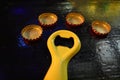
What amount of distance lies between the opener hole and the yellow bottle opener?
0.03 m

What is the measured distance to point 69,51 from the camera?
1.27 m

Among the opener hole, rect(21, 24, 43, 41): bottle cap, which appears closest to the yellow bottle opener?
the opener hole

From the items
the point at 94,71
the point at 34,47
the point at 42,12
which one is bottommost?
the point at 94,71

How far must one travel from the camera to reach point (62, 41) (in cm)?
137

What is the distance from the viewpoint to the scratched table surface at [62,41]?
4.05ft

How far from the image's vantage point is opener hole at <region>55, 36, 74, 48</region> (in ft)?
4.42

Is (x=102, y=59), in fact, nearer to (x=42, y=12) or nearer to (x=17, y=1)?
(x=42, y=12)

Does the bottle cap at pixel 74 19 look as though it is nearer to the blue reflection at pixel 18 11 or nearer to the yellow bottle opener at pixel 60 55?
the yellow bottle opener at pixel 60 55

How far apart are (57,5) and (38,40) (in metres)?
0.40

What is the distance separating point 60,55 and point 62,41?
15 centimetres

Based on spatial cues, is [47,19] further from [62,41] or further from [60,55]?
[60,55]

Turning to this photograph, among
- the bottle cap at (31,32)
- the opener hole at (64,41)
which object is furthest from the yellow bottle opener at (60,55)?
the bottle cap at (31,32)

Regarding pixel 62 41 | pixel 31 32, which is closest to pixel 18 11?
pixel 31 32

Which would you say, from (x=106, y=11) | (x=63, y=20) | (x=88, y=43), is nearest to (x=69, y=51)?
(x=88, y=43)
